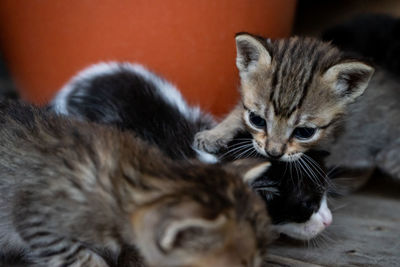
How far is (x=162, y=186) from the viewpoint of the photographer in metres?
1.59

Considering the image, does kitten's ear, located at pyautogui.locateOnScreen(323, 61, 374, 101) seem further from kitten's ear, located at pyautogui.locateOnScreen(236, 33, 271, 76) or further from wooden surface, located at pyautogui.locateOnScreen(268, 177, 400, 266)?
wooden surface, located at pyautogui.locateOnScreen(268, 177, 400, 266)

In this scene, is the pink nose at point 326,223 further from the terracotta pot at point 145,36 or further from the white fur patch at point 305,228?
the terracotta pot at point 145,36

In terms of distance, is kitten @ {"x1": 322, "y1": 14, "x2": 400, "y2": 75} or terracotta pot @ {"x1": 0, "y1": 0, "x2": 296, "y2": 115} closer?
terracotta pot @ {"x1": 0, "y1": 0, "x2": 296, "y2": 115}

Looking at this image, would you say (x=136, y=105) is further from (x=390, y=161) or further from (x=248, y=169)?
(x=390, y=161)

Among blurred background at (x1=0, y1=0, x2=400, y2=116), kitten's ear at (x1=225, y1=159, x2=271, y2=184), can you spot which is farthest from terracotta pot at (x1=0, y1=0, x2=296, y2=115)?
kitten's ear at (x1=225, y1=159, x2=271, y2=184)

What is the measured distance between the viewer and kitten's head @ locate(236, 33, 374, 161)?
226 centimetres

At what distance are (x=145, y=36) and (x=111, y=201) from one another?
127 centimetres

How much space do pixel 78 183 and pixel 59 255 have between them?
0.85 feet

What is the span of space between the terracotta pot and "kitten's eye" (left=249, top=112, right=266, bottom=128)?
0.56m

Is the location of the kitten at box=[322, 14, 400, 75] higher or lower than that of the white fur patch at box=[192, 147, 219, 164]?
higher

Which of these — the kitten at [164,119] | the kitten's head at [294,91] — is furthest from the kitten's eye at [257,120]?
the kitten at [164,119]

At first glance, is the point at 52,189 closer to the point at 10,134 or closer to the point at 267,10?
the point at 10,134

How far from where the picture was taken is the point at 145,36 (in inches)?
107

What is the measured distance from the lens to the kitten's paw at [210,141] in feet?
8.17
